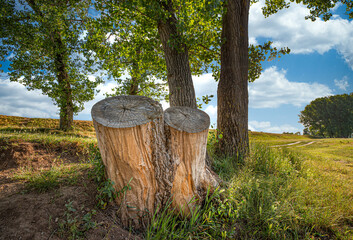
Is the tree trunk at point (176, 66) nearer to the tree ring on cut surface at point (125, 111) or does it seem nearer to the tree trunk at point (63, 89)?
the tree ring on cut surface at point (125, 111)

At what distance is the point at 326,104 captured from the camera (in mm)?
38531

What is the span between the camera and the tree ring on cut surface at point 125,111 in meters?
2.44

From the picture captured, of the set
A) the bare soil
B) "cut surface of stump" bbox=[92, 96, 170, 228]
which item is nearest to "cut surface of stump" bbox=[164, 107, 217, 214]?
"cut surface of stump" bbox=[92, 96, 170, 228]

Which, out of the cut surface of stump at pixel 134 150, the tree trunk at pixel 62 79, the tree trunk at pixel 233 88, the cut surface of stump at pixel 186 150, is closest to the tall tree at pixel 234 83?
the tree trunk at pixel 233 88

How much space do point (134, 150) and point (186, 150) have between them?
843 millimetres

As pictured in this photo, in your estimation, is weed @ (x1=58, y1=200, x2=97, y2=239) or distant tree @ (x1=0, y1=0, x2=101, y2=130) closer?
weed @ (x1=58, y1=200, x2=97, y2=239)

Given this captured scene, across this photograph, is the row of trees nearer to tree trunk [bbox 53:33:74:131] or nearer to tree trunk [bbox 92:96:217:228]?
tree trunk [bbox 53:33:74:131]

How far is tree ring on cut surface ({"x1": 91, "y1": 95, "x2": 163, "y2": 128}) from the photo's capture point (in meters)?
2.44

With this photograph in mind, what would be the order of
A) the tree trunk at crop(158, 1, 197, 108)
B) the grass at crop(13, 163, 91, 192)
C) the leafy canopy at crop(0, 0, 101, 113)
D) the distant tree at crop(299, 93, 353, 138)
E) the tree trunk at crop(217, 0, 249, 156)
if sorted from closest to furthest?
the grass at crop(13, 163, 91, 192)
the tree trunk at crop(158, 1, 197, 108)
the tree trunk at crop(217, 0, 249, 156)
the leafy canopy at crop(0, 0, 101, 113)
the distant tree at crop(299, 93, 353, 138)

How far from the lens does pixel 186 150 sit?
2959mm

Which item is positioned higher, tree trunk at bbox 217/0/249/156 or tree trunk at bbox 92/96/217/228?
tree trunk at bbox 217/0/249/156

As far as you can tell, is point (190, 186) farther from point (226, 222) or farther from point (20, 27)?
point (20, 27)

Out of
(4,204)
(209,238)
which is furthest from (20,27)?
(209,238)

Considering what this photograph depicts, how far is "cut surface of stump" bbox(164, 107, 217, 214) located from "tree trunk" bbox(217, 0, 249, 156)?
2583 millimetres
